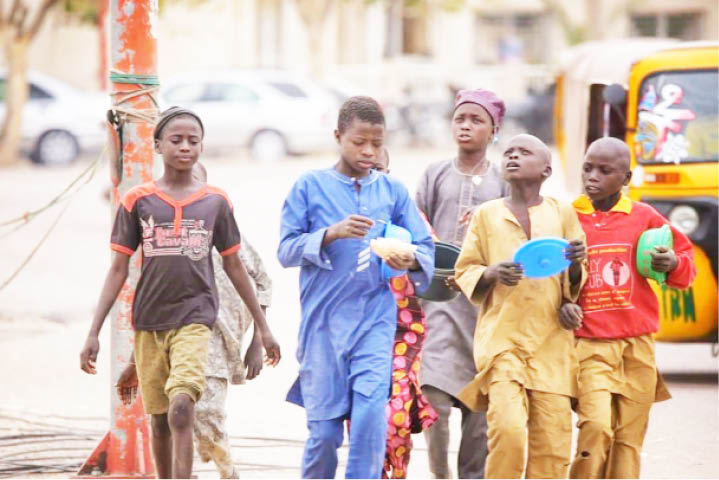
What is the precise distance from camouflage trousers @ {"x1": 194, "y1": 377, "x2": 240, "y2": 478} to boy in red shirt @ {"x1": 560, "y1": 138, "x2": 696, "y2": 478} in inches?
60.0

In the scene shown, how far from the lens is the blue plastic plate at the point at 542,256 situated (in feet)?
17.1

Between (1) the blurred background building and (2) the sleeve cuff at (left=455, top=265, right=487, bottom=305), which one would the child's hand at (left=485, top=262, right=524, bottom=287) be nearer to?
(2) the sleeve cuff at (left=455, top=265, right=487, bottom=305)

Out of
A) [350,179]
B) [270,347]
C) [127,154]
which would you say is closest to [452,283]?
[350,179]

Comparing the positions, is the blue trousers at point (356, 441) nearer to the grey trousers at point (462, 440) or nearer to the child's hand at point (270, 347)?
the child's hand at point (270, 347)

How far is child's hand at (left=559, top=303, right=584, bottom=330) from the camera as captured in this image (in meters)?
5.39

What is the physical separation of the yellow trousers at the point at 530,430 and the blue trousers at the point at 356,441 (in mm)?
406

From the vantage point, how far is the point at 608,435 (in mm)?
5488

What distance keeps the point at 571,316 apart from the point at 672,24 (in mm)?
39157

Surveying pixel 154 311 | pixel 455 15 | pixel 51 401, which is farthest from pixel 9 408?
pixel 455 15

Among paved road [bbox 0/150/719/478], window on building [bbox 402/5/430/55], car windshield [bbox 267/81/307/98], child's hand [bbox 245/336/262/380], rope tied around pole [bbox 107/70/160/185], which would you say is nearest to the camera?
child's hand [bbox 245/336/262/380]

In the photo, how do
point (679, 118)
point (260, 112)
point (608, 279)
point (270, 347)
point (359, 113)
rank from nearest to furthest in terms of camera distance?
point (359, 113) < point (270, 347) < point (608, 279) < point (679, 118) < point (260, 112)

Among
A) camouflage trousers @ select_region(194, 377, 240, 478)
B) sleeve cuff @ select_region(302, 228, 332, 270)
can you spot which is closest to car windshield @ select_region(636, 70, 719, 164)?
camouflage trousers @ select_region(194, 377, 240, 478)

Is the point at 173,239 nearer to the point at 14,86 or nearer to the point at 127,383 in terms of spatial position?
the point at 127,383

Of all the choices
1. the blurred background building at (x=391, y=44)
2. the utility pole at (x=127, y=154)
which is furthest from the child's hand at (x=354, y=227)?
the blurred background building at (x=391, y=44)
